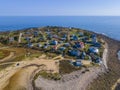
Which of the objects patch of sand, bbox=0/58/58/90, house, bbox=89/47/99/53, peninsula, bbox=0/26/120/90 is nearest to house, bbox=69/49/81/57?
peninsula, bbox=0/26/120/90

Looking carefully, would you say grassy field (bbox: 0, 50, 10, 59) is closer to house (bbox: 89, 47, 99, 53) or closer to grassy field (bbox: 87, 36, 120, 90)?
grassy field (bbox: 87, 36, 120, 90)

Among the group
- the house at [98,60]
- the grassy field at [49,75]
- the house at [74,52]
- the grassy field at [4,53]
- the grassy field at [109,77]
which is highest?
the grassy field at [4,53]

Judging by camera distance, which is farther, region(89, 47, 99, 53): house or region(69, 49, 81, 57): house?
region(89, 47, 99, 53): house

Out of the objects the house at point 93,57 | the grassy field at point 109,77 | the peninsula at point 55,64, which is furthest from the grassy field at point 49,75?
the house at point 93,57

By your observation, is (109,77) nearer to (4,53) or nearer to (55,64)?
(55,64)

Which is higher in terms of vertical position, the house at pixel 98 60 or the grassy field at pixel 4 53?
the grassy field at pixel 4 53

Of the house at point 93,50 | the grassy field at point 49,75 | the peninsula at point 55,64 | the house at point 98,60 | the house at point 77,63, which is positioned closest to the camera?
the peninsula at point 55,64

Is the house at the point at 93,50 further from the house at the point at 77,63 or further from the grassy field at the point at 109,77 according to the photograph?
the house at the point at 77,63

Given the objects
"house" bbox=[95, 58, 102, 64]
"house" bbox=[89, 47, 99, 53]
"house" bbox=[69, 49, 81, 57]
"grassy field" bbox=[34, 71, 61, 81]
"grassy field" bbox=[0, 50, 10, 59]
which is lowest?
"house" bbox=[95, 58, 102, 64]

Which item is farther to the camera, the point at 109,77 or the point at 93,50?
the point at 93,50

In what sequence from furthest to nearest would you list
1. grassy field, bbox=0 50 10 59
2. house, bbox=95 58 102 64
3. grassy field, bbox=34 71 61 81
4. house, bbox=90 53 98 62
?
house, bbox=90 53 98 62
house, bbox=95 58 102 64
grassy field, bbox=0 50 10 59
grassy field, bbox=34 71 61 81

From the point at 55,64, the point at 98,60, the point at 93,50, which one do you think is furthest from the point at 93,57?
the point at 55,64

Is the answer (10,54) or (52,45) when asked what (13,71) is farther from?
(52,45)
